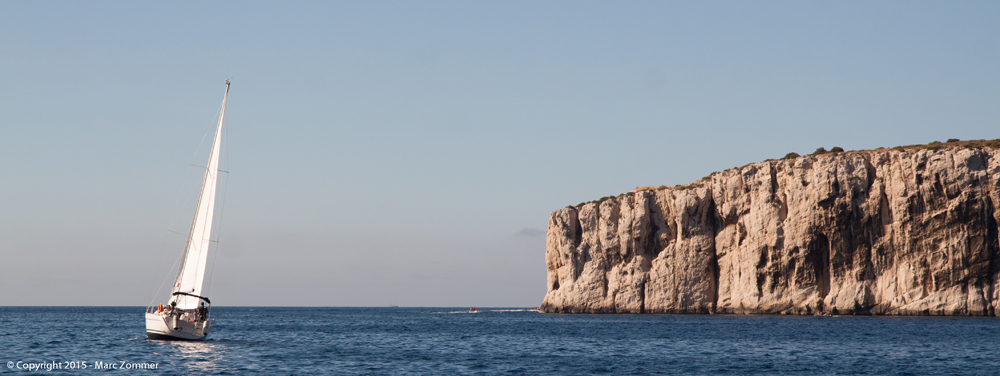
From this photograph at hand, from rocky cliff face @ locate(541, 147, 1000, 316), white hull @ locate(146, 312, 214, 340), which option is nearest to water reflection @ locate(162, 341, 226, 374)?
white hull @ locate(146, 312, 214, 340)

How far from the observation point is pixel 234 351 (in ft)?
140

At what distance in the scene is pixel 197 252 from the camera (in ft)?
136

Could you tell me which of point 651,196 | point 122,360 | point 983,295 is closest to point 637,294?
point 651,196

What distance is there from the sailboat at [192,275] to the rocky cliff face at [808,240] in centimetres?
6094

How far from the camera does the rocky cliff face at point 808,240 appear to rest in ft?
246

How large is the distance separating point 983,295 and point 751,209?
912 inches

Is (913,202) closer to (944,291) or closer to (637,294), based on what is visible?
(944,291)

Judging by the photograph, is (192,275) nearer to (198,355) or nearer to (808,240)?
(198,355)

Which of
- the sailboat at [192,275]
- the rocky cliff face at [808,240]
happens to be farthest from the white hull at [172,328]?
the rocky cliff face at [808,240]

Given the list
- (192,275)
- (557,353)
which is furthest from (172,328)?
(557,353)

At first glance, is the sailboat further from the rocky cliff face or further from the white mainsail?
the rocky cliff face

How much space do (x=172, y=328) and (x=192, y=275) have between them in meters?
3.70

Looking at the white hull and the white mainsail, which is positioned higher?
the white mainsail

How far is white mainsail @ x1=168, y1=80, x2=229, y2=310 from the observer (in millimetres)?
41406
